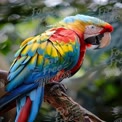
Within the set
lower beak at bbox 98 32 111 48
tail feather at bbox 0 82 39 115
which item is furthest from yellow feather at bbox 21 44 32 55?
lower beak at bbox 98 32 111 48

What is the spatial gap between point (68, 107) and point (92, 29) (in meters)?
0.31

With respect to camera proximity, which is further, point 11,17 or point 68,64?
point 11,17

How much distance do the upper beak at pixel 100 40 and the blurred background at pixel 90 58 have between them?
2 centimetres

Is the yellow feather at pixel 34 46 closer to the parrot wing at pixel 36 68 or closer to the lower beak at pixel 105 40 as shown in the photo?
the parrot wing at pixel 36 68

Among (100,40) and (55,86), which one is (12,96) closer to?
(55,86)

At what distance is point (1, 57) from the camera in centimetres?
145

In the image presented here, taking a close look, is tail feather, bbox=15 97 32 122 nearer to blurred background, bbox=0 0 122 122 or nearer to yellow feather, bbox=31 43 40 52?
blurred background, bbox=0 0 122 122

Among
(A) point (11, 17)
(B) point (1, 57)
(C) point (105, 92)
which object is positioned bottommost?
(C) point (105, 92)

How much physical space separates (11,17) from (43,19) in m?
0.15

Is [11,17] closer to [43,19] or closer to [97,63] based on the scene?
[43,19]

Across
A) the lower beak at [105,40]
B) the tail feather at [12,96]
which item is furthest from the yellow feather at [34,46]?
the lower beak at [105,40]

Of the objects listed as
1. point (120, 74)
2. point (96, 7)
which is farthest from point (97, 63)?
point (96, 7)

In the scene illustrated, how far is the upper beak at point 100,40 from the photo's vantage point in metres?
1.37

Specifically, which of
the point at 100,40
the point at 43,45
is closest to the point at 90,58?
the point at 100,40
